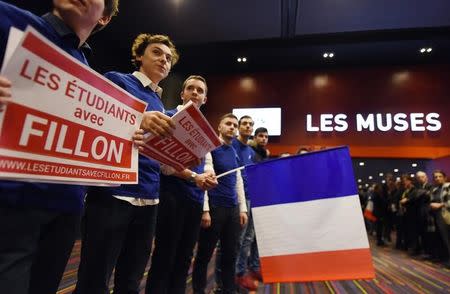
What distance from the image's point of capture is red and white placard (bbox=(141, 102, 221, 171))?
103 centimetres

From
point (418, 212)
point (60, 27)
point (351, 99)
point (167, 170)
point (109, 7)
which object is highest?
point (351, 99)

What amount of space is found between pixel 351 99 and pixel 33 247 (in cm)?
755

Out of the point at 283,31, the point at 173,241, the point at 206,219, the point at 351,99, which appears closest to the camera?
the point at 173,241

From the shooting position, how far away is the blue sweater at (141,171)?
105cm

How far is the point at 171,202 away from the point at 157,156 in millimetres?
426

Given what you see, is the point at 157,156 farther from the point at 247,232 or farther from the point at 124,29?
the point at 124,29

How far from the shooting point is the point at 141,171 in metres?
1.16

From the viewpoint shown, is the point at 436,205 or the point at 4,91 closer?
the point at 4,91

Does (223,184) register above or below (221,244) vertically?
above

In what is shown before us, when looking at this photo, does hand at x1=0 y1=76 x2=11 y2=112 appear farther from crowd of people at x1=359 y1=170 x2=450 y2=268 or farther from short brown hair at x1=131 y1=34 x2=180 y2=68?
crowd of people at x1=359 y1=170 x2=450 y2=268

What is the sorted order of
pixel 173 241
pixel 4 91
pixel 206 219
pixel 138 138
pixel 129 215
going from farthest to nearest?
pixel 206 219
pixel 173 241
pixel 129 215
pixel 138 138
pixel 4 91

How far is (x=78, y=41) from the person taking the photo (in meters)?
0.87

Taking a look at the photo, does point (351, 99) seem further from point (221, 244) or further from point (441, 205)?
point (221, 244)

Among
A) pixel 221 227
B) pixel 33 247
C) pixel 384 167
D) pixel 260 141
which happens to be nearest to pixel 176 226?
pixel 221 227
